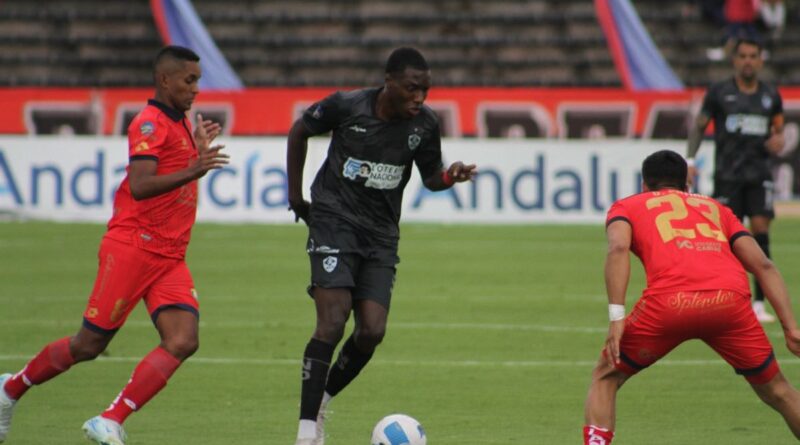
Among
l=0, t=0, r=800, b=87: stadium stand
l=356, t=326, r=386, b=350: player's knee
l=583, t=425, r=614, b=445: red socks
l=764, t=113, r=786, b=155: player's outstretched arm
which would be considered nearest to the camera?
l=583, t=425, r=614, b=445: red socks

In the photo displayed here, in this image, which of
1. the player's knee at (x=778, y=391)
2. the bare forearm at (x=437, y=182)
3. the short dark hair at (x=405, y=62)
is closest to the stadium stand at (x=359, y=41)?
the bare forearm at (x=437, y=182)

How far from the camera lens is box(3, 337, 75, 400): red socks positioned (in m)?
7.95

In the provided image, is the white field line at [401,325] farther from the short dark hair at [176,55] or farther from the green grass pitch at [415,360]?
the short dark hair at [176,55]

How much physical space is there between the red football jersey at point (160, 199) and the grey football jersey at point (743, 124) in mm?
7091

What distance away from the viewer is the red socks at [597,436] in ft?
23.7

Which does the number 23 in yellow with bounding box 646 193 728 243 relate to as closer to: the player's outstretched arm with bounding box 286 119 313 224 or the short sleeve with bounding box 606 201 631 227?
the short sleeve with bounding box 606 201 631 227

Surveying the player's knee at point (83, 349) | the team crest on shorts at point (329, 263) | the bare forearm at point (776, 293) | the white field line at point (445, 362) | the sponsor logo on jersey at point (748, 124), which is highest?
the bare forearm at point (776, 293)

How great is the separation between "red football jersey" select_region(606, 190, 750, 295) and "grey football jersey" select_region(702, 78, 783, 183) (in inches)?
255

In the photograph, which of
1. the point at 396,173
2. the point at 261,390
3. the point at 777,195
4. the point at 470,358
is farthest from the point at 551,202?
the point at 396,173

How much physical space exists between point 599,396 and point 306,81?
21804 millimetres

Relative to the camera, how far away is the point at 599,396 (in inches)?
288

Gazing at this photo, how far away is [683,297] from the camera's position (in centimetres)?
712

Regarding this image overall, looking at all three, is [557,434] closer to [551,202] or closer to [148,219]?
[148,219]

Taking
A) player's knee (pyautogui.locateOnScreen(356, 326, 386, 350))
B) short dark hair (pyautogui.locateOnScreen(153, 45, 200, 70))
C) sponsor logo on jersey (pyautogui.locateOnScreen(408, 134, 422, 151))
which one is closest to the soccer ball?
player's knee (pyautogui.locateOnScreen(356, 326, 386, 350))
